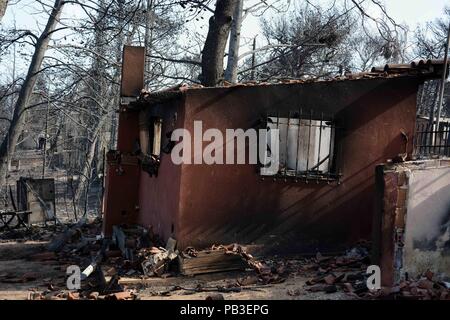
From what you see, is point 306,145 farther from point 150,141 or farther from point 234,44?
point 234,44

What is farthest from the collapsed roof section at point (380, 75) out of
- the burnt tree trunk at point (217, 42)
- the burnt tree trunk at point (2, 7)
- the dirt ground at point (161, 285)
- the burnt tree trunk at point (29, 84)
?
the burnt tree trunk at point (29, 84)

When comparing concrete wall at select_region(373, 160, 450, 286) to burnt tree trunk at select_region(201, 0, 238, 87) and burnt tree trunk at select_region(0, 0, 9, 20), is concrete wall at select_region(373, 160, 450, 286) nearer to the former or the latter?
burnt tree trunk at select_region(0, 0, 9, 20)


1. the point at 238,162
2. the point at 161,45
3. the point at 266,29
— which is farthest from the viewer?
the point at 266,29

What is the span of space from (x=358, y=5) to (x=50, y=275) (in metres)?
11.1

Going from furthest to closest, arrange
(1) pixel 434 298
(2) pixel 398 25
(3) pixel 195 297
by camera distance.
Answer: (2) pixel 398 25, (3) pixel 195 297, (1) pixel 434 298

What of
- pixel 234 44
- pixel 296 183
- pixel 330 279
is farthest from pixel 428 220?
pixel 234 44

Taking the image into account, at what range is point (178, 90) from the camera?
29.5ft

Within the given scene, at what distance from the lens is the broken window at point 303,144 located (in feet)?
30.5

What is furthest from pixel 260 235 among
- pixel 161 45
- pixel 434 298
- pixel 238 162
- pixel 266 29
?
pixel 266 29

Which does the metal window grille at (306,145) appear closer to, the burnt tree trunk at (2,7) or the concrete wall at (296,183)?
the concrete wall at (296,183)

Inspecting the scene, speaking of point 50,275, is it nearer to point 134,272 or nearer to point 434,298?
point 134,272

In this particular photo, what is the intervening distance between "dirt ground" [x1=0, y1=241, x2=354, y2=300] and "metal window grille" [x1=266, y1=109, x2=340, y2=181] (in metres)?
2.10

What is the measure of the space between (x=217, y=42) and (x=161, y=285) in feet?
27.9

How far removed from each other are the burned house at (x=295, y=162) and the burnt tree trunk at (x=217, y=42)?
15.9ft
